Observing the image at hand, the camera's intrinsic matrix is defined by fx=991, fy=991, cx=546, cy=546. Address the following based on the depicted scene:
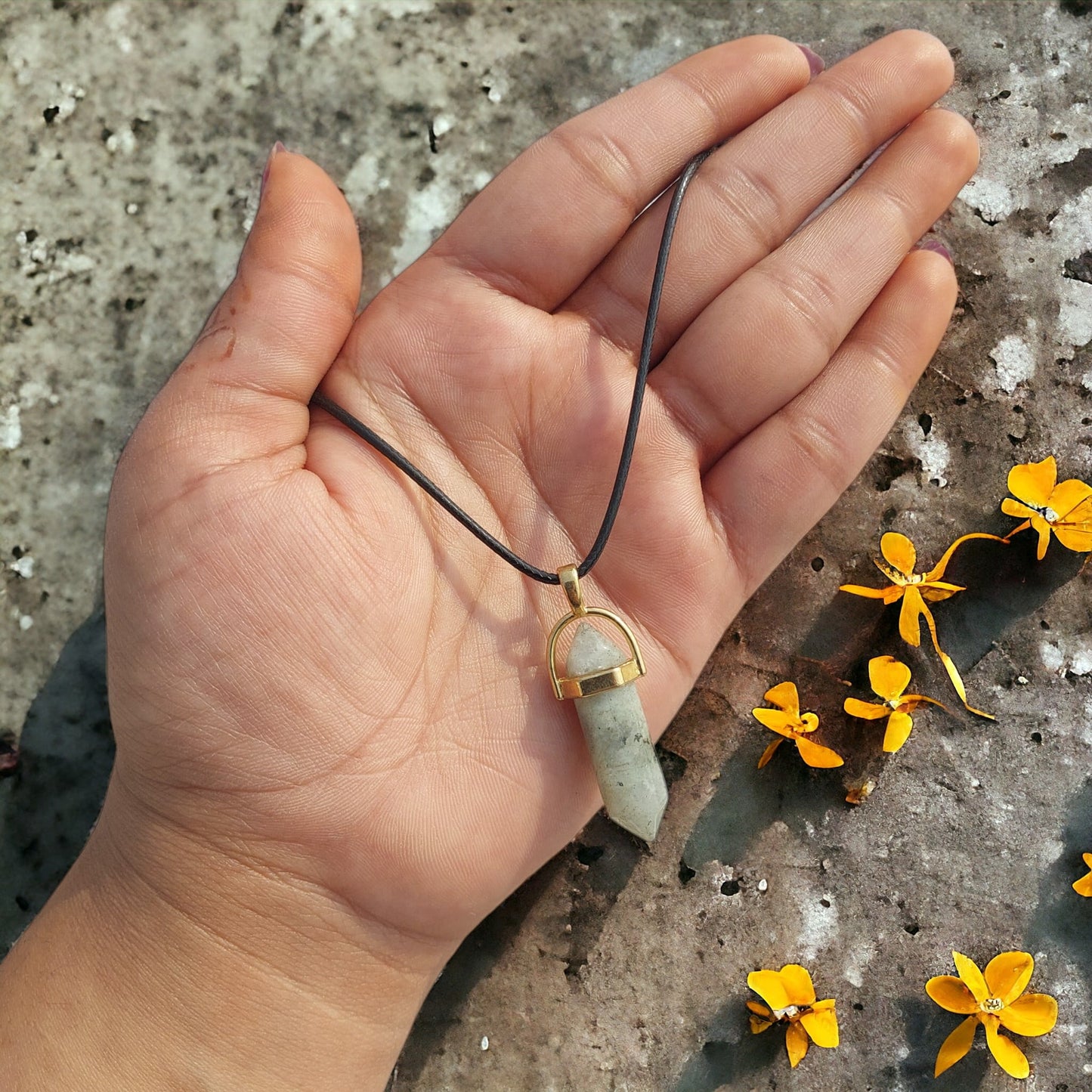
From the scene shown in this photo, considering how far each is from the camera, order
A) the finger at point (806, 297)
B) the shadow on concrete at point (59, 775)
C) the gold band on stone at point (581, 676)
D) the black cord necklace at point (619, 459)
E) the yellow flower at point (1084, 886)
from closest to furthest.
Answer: the gold band on stone at point (581, 676) → the black cord necklace at point (619, 459) → the finger at point (806, 297) → the yellow flower at point (1084, 886) → the shadow on concrete at point (59, 775)

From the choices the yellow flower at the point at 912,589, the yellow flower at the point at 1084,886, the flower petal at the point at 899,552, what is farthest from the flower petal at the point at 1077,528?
the yellow flower at the point at 1084,886

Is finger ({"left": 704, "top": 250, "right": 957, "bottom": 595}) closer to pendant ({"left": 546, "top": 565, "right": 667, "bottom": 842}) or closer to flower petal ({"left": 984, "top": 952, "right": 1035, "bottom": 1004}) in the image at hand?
pendant ({"left": 546, "top": 565, "right": 667, "bottom": 842})

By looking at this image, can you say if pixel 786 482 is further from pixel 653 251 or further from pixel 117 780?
pixel 117 780

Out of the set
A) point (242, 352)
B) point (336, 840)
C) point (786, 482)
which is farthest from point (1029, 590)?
point (242, 352)

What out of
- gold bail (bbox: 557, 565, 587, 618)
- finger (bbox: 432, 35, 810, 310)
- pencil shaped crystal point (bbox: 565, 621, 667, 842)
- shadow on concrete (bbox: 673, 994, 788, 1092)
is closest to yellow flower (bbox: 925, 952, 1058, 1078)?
shadow on concrete (bbox: 673, 994, 788, 1092)

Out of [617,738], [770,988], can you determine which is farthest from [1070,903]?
[617,738]

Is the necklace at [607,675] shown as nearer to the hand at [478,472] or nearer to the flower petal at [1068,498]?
the hand at [478,472]

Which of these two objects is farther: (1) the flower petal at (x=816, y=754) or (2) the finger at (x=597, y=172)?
(1) the flower petal at (x=816, y=754)
